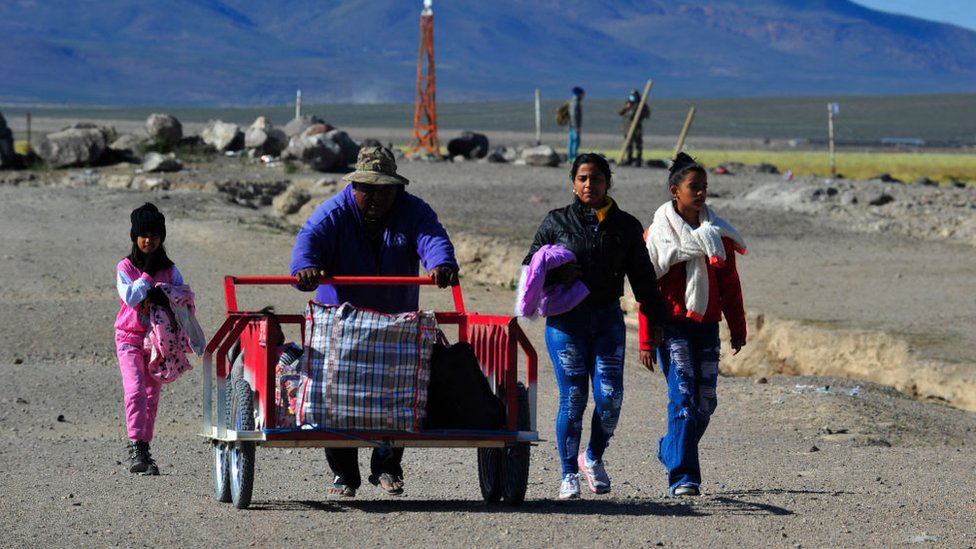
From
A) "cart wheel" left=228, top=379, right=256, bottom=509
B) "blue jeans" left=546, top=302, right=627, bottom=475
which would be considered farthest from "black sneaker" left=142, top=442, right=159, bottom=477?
"blue jeans" left=546, top=302, right=627, bottom=475

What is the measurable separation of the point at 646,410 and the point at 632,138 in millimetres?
25758

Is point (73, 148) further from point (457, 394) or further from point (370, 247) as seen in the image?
point (457, 394)

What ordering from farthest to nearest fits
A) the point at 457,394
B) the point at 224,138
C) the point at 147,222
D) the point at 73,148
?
the point at 224,138, the point at 73,148, the point at 147,222, the point at 457,394

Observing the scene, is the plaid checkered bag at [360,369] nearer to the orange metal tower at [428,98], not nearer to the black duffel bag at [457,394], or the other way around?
the black duffel bag at [457,394]

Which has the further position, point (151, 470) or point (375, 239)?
point (151, 470)

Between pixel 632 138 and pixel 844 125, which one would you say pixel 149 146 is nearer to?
pixel 632 138

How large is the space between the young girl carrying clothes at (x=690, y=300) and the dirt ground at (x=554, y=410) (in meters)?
0.38

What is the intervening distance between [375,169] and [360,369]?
971 millimetres

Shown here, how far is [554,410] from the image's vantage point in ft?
40.7

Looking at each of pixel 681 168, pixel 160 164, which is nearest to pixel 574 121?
pixel 160 164

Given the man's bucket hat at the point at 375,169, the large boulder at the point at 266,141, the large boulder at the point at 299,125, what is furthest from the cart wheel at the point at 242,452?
the large boulder at the point at 299,125

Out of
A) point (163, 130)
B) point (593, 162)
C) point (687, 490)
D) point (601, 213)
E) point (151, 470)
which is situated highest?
point (593, 162)

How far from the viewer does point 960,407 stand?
1398 centimetres

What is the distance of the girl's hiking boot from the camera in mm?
9312
